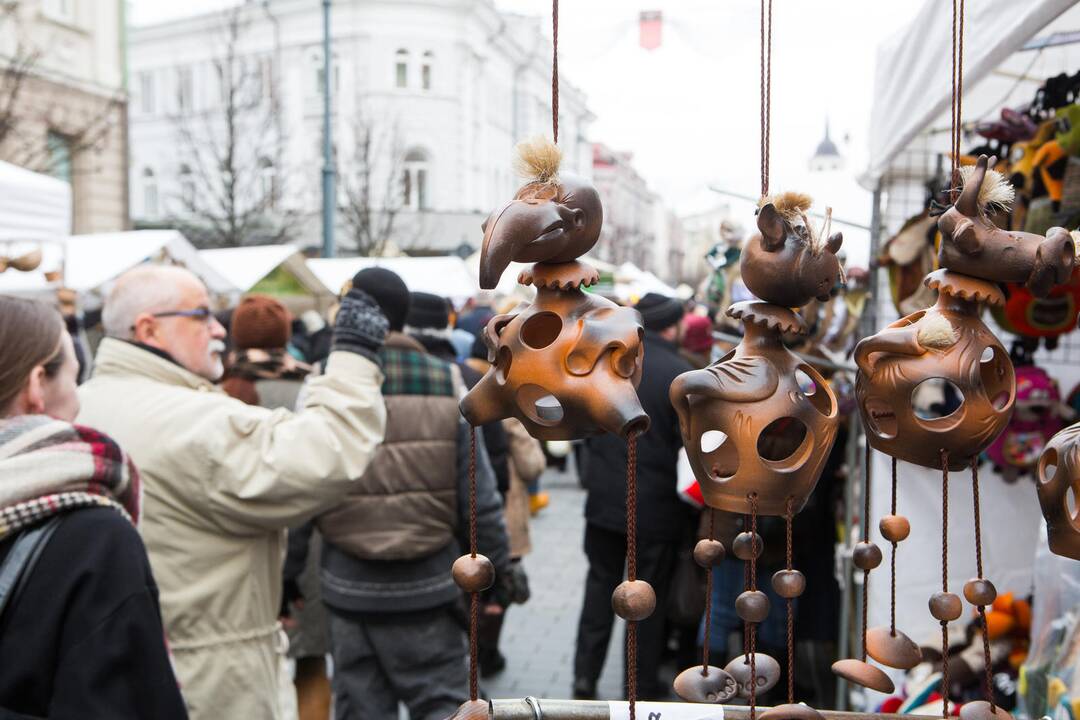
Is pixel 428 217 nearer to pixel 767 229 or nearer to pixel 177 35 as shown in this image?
pixel 177 35

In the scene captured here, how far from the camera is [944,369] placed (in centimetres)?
92

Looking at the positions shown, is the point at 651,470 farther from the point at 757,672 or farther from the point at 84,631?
the point at 757,672

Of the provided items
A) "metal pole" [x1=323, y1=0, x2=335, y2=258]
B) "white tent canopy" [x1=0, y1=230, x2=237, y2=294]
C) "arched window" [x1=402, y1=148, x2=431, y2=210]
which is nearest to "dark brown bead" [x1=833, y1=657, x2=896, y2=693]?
"white tent canopy" [x1=0, y1=230, x2=237, y2=294]

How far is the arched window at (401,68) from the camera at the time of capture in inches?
1016

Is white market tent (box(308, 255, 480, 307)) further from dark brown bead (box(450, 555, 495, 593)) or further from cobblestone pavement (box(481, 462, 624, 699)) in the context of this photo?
dark brown bead (box(450, 555, 495, 593))

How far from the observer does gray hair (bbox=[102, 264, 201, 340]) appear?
2375mm

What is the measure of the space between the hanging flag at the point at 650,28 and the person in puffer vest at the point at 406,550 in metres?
1.23

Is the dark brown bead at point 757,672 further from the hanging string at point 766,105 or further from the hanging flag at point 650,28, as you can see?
the hanging flag at point 650,28

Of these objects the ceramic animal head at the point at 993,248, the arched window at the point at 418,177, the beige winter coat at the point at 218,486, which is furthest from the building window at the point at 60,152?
the arched window at the point at 418,177

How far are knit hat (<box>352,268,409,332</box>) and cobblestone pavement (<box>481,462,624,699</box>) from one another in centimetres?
218

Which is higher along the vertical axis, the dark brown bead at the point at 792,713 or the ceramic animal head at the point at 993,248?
the ceramic animal head at the point at 993,248

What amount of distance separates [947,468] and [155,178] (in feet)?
99.2

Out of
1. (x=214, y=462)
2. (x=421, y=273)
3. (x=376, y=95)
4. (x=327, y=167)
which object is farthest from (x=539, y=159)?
(x=376, y=95)

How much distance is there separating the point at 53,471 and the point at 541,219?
1.09 meters
